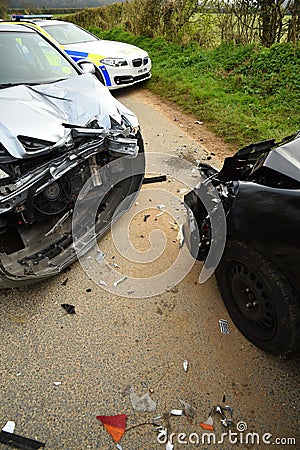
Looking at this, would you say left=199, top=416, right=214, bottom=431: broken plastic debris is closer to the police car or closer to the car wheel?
the car wheel

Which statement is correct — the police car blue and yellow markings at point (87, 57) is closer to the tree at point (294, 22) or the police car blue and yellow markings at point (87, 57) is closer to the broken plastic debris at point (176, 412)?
the tree at point (294, 22)

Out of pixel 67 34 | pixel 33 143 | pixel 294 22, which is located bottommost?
pixel 33 143

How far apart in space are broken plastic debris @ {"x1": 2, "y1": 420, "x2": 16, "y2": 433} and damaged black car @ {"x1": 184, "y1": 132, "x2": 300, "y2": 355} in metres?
1.53

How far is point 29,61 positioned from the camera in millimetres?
3637

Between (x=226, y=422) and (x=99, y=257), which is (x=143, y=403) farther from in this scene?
(x=99, y=257)

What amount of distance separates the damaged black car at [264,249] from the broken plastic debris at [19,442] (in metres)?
1.44

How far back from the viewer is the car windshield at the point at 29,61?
3.40m

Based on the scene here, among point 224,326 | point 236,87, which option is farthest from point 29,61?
point 236,87

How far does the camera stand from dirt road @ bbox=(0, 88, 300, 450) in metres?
1.79

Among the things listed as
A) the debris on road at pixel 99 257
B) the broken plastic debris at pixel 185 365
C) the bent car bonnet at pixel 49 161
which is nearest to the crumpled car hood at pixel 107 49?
the bent car bonnet at pixel 49 161

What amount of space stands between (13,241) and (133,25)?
1142 cm

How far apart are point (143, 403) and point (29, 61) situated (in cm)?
370

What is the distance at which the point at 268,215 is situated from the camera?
183 centimetres

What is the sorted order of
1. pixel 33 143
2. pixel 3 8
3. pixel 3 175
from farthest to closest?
pixel 3 8
pixel 33 143
pixel 3 175
